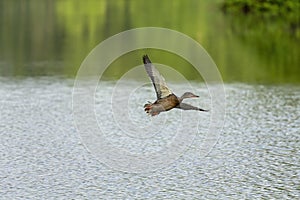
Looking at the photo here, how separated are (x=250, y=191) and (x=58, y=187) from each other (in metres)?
5.82

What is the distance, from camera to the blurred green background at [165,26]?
50.3 metres

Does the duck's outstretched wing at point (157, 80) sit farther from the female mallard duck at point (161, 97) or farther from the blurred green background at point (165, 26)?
the blurred green background at point (165, 26)

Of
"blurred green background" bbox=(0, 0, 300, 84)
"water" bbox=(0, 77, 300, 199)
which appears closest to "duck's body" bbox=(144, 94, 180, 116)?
"water" bbox=(0, 77, 300, 199)

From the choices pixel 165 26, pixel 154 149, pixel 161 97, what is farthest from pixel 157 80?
pixel 165 26

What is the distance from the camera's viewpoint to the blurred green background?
50.3 meters

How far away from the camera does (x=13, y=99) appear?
39.1 metres

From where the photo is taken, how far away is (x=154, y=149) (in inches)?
1150

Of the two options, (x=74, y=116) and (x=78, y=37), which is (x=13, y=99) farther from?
(x=78, y=37)

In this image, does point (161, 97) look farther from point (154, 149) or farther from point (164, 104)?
point (154, 149)

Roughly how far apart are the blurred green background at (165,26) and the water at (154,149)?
9.33 m

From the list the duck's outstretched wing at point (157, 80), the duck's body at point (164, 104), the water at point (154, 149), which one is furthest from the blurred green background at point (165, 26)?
the duck's body at point (164, 104)

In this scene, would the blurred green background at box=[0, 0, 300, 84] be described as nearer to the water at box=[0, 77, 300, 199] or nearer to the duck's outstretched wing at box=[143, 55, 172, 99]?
the water at box=[0, 77, 300, 199]

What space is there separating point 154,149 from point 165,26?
156 feet

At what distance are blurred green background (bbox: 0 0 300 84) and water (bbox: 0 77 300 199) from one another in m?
9.33
